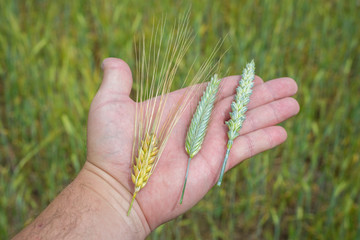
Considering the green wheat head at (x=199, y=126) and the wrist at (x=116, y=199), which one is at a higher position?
the green wheat head at (x=199, y=126)

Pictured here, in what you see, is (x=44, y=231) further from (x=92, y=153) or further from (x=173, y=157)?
(x=173, y=157)

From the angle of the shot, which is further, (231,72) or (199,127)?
(231,72)

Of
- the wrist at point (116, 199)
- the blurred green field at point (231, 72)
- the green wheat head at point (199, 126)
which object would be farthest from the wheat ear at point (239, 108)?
the blurred green field at point (231, 72)

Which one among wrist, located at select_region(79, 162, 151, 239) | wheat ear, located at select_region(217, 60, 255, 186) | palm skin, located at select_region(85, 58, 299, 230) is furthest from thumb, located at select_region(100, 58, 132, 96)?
wheat ear, located at select_region(217, 60, 255, 186)

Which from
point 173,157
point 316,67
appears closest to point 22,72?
point 173,157

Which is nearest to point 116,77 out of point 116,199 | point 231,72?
point 116,199

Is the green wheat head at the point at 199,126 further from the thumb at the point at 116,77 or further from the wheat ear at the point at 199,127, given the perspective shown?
the thumb at the point at 116,77

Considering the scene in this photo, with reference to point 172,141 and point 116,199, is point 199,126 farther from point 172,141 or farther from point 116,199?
point 116,199
